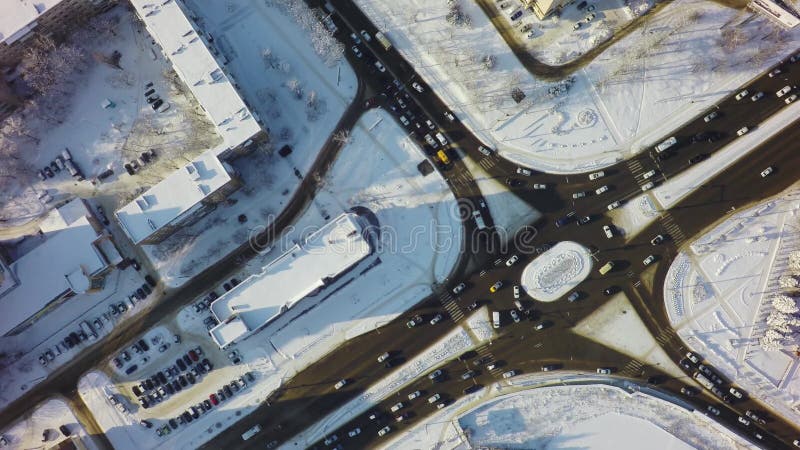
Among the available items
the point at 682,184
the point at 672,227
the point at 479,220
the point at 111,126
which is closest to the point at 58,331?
the point at 111,126

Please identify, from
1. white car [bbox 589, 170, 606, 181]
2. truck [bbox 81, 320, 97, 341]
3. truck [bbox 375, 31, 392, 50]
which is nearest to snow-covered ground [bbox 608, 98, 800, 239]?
white car [bbox 589, 170, 606, 181]

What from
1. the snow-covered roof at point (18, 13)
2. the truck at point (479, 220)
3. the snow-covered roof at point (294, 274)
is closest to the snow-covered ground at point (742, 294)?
the truck at point (479, 220)

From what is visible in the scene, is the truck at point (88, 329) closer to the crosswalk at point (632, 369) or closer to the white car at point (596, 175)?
the white car at point (596, 175)

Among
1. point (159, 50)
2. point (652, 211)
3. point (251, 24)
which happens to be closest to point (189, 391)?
point (159, 50)

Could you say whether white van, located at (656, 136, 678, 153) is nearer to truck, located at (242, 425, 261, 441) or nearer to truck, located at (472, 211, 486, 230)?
truck, located at (472, 211, 486, 230)

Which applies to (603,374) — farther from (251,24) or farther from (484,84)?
(251,24)
